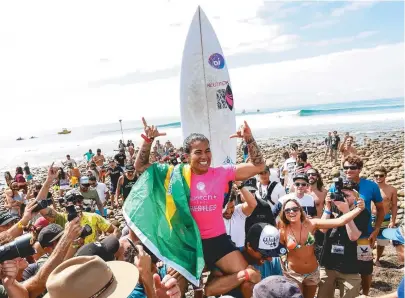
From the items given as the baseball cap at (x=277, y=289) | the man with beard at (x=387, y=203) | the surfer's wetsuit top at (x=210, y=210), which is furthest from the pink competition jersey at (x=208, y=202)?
the man with beard at (x=387, y=203)

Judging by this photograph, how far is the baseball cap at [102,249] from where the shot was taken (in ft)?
10.3

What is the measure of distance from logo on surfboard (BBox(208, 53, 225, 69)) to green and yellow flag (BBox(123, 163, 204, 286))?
504 centimetres

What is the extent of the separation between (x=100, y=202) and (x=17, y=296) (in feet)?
21.1

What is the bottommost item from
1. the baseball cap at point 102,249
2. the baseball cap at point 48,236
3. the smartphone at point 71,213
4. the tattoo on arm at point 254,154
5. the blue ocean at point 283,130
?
the blue ocean at point 283,130

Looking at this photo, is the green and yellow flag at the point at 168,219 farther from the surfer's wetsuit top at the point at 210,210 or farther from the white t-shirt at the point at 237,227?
the white t-shirt at the point at 237,227

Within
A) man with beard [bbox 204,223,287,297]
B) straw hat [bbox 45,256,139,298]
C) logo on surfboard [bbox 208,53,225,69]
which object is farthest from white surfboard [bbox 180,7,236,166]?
straw hat [bbox 45,256,139,298]

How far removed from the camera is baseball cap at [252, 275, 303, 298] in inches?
86.0

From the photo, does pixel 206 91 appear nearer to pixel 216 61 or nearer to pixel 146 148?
pixel 216 61

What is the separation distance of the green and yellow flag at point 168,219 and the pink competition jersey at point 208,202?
0.07 metres

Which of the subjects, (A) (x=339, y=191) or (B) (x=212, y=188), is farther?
(A) (x=339, y=191)

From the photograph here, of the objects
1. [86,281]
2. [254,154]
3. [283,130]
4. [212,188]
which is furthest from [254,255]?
[283,130]

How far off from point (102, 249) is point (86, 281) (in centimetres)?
115

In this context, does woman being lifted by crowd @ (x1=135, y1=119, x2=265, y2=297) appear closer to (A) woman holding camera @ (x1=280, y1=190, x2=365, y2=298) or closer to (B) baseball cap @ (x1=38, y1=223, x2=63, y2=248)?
(A) woman holding camera @ (x1=280, y1=190, x2=365, y2=298)

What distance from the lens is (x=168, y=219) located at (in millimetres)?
3867
